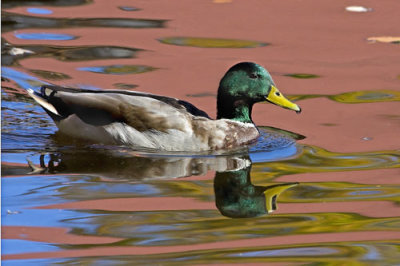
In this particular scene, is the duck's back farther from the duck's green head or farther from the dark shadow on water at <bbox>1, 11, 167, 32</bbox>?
the dark shadow on water at <bbox>1, 11, 167, 32</bbox>

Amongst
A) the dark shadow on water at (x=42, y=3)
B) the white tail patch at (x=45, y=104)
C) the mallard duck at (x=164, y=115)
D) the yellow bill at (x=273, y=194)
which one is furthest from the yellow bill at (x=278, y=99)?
the dark shadow on water at (x=42, y=3)

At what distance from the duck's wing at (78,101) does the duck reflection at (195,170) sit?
57 cm

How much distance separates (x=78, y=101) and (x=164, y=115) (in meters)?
0.96


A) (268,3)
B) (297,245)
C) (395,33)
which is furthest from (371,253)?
(268,3)

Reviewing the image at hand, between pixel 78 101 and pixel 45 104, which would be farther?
pixel 45 104

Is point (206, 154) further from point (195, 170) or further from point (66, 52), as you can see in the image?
point (66, 52)

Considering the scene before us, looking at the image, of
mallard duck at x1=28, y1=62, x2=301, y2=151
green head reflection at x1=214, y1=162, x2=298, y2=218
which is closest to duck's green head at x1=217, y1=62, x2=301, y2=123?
mallard duck at x1=28, y1=62, x2=301, y2=151

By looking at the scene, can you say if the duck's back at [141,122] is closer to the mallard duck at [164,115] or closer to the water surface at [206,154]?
the mallard duck at [164,115]

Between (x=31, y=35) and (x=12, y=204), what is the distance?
20.3 ft

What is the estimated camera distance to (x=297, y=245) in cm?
671

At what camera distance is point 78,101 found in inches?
396

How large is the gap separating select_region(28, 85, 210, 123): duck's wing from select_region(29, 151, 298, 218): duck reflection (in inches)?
22.6

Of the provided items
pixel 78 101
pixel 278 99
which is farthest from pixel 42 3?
pixel 278 99

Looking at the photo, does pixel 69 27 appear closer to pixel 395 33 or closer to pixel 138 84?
pixel 138 84
